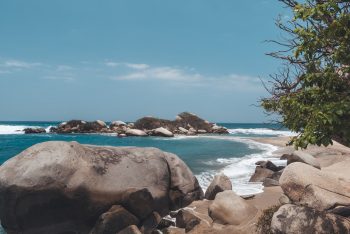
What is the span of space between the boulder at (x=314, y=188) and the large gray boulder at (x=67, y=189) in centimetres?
422

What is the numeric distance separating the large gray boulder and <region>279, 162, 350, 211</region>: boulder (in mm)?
4224

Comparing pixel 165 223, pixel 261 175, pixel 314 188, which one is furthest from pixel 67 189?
pixel 261 175

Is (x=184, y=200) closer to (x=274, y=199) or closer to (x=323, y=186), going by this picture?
(x=274, y=199)

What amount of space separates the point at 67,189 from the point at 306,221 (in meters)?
6.34

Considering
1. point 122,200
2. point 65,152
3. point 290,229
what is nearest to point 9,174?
point 65,152

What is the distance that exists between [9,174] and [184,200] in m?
5.69

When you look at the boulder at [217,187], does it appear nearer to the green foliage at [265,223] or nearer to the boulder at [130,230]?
the green foliage at [265,223]

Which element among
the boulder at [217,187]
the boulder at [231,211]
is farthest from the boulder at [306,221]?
the boulder at [217,187]

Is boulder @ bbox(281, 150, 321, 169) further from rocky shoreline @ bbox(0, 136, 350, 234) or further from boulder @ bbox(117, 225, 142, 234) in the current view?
boulder @ bbox(117, 225, 142, 234)

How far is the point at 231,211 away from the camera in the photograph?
10500mm

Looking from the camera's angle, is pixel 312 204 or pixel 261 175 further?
pixel 261 175

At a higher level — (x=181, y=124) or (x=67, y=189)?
(x=181, y=124)

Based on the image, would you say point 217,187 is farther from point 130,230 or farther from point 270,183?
point 130,230

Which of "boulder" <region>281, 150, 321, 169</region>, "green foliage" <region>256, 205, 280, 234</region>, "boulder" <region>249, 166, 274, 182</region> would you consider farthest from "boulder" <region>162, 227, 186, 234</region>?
"boulder" <region>281, 150, 321, 169</region>
